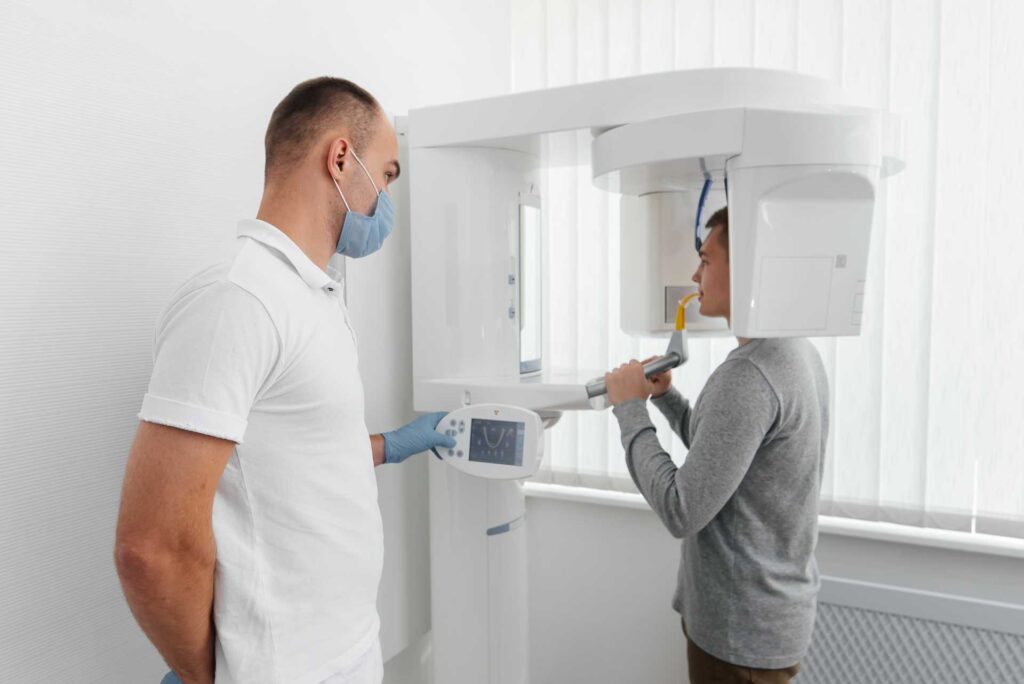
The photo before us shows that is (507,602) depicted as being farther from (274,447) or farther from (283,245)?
(283,245)

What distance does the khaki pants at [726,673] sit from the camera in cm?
125

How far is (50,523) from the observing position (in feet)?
3.16

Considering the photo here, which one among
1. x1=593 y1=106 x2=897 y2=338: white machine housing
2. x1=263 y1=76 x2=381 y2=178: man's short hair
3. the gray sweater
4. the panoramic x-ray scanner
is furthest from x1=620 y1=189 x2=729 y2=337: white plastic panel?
x1=263 y1=76 x2=381 y2=178: man's short hair

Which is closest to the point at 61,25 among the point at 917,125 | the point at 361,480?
the point at 361,480

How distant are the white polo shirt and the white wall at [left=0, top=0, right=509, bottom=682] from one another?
8.9 inches

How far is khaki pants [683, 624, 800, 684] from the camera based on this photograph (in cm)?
125

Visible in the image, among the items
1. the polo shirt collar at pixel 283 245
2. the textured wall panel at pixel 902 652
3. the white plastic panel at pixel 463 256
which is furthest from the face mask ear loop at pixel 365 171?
the textured wall panel at pixel 902 652

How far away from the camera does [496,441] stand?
4.14ft

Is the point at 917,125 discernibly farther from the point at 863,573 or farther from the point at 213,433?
the point at 213,433

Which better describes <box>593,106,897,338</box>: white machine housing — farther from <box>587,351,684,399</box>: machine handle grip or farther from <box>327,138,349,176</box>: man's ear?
<box>327,138,349,176</box>: man's ear

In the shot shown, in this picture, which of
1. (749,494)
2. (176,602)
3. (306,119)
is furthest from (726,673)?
(306,119)

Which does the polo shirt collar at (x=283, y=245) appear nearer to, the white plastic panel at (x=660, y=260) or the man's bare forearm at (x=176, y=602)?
the man's bare forearm at (x=176, y=602)

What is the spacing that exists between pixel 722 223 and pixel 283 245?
0.70 metres

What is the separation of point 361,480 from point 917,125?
1.52 metres
